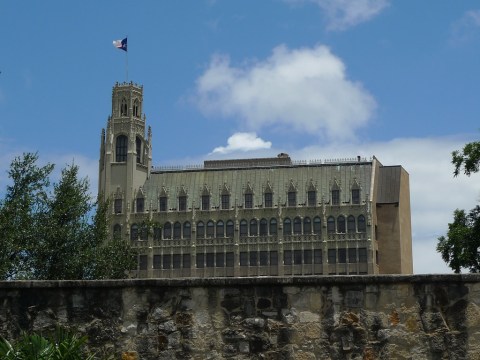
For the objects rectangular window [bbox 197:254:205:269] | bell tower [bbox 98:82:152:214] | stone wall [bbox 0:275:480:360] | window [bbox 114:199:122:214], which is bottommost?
stone wall [bbox 0:275:480:360]

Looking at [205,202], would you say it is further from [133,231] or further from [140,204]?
[133,231]

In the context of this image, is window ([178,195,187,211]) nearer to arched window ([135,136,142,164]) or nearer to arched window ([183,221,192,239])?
arched window ([183,221,192,239])

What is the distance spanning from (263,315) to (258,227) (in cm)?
10843

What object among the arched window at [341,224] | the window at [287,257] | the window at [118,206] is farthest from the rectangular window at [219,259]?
the window at [118,206]

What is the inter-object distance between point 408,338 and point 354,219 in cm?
10740

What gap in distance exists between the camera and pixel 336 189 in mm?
117750

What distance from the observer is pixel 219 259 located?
115688 mm

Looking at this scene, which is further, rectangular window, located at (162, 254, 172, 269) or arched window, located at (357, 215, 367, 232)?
rectangular window, located at (162, 254, 172, 269)

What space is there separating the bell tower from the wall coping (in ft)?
372

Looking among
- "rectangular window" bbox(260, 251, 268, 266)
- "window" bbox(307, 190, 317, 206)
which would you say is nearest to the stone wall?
"rectangular window" bbox(260, 251, 268, 266)

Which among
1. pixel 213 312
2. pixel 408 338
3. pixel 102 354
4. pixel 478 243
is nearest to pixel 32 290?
pixel 102 354

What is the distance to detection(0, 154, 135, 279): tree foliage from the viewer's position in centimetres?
4097

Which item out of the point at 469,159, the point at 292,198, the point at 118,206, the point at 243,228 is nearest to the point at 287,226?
the point at 292,198

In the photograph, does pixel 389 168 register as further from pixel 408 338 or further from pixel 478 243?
pixel 408 338
